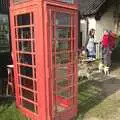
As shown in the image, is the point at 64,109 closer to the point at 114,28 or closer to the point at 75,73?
the point at 75,73

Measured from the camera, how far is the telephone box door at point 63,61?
5.74 m

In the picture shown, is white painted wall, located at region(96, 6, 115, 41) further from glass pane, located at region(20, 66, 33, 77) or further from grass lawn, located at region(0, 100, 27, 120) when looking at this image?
glass pane, located at region(20, 66, 33, 77)

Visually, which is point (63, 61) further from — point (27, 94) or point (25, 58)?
point (27, 94)

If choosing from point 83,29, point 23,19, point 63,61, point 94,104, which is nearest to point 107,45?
point 94,104

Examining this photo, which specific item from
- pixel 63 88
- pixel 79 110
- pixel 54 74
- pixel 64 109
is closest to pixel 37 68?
pixel 54 74

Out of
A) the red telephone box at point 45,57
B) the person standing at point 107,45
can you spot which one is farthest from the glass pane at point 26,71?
the person standing at point 107,45

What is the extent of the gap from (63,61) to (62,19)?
0.94 meters

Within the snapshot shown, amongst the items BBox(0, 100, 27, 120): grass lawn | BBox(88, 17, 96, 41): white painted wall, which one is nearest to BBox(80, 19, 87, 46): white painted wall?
BBox(88, 17, 96, 41): white painted wall

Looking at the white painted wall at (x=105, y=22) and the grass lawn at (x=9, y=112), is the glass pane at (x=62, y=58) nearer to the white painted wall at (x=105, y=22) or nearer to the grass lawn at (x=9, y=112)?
the grass lawn at (x=9, y=112)

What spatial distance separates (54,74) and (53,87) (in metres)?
0.29

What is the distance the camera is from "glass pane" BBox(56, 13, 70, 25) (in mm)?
5788

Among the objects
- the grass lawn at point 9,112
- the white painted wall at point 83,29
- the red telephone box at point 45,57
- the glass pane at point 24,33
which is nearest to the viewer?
the red telephone box at point 45,57

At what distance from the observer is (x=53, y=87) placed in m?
5.87

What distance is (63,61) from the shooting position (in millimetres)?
6090
